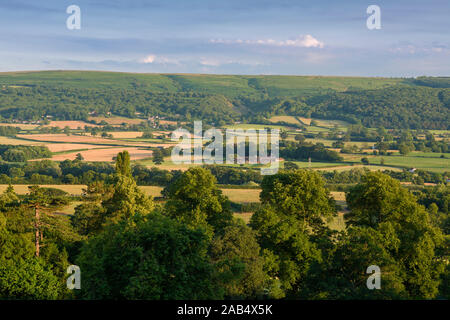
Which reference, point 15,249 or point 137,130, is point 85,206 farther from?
point 137,130

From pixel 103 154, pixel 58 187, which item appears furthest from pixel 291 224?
pixel 103 154

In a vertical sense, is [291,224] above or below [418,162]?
above

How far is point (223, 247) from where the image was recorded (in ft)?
84.9

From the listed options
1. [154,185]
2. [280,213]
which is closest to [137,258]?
[280,213]

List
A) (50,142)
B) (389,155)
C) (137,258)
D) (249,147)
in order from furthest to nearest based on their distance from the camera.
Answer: (50,142) < (249,147) < (389,155) < (137,258)

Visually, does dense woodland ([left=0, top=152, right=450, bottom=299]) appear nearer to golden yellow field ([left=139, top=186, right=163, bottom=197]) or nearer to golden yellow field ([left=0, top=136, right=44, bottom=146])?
golden yellow field ([left=139, top=186, right=163, bottom=197])

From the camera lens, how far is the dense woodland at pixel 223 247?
19812 millimetres

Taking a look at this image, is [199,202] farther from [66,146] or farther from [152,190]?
[66,146]

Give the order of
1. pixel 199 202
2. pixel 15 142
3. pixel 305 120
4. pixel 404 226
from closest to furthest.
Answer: pixel 404 226, pixel 199 202, pixel 15 142, pixel 305 120

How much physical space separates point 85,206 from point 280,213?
54.5ft

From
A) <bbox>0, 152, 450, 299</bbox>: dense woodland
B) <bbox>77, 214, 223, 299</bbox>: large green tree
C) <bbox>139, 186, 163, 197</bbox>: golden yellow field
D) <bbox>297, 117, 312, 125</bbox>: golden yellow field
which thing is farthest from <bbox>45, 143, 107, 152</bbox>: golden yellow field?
<bbox>77, 214, 223, 299</bbox>: large green tree

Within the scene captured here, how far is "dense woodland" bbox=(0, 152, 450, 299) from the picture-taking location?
19812 mm

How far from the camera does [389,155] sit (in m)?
110

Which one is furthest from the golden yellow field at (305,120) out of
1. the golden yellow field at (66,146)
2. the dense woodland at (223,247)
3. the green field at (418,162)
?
the dense woodland at (223,247)
